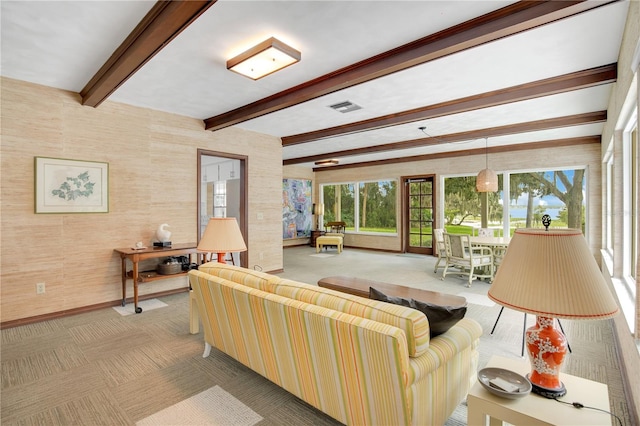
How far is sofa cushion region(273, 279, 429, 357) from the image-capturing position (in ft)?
5.08

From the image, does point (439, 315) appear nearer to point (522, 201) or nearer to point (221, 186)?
point (522, 201)

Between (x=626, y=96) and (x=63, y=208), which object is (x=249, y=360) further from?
(x=626, y=96)

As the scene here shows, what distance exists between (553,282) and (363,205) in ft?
30.2

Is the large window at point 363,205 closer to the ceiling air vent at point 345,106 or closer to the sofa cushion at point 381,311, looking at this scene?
the ceiling air vent at point 345,106

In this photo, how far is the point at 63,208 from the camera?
3.86 m

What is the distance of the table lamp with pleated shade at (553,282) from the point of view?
1.15m

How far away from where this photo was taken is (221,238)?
3.08 m

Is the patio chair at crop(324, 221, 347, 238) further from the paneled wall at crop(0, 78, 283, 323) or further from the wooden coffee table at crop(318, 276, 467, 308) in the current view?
the wooden coffee table at crop(318, 276, 467, 308)

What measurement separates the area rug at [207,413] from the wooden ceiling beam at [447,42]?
2.91 meters

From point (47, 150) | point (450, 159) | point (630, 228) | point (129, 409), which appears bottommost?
point (129, 409)

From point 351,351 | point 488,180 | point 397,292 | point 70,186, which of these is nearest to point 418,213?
point 488,180

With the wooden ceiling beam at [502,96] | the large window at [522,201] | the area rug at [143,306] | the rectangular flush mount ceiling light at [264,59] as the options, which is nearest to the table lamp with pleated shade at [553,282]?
the rectangular flush mount ceiling light at [264,59]

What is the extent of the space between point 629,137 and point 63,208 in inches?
255

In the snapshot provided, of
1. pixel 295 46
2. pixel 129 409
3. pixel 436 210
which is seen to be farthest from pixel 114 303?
pixel 436 210
